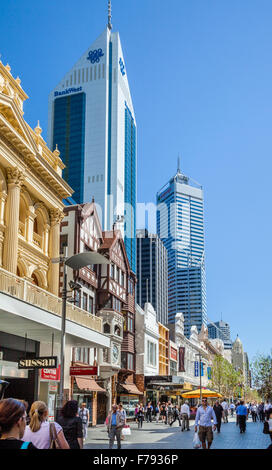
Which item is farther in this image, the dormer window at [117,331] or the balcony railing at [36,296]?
the dormer window at [117,331]

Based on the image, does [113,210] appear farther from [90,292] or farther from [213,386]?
[90,292]

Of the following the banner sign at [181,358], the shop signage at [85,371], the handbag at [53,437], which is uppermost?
the banner sign at [181,358]

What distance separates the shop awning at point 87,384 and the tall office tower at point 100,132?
129 m

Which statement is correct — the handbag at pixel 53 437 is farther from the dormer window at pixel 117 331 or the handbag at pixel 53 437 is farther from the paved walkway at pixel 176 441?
the dormer window at pixel 117 331

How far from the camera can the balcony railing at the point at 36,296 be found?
2069cm

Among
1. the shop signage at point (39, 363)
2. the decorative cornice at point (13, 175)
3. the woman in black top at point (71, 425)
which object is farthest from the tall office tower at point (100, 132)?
the woman in black top at point (71, 425)

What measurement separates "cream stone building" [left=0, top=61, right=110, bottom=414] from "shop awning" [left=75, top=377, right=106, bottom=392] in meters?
7.16

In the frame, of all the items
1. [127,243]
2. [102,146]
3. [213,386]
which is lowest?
[213,386]

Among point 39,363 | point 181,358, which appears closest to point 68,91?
point 181,358

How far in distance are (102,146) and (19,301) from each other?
515 feet

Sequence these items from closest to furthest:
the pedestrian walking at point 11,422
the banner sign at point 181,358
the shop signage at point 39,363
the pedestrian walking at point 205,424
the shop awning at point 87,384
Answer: the pedestrian walking at point 11,422 → the pedestrian walking at point 205,424 → the shop signage at point 39,363 → the shop awning at point 87,384 → the banner sign at point 181,358

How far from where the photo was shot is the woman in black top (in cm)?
842

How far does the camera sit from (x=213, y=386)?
3888 inches
